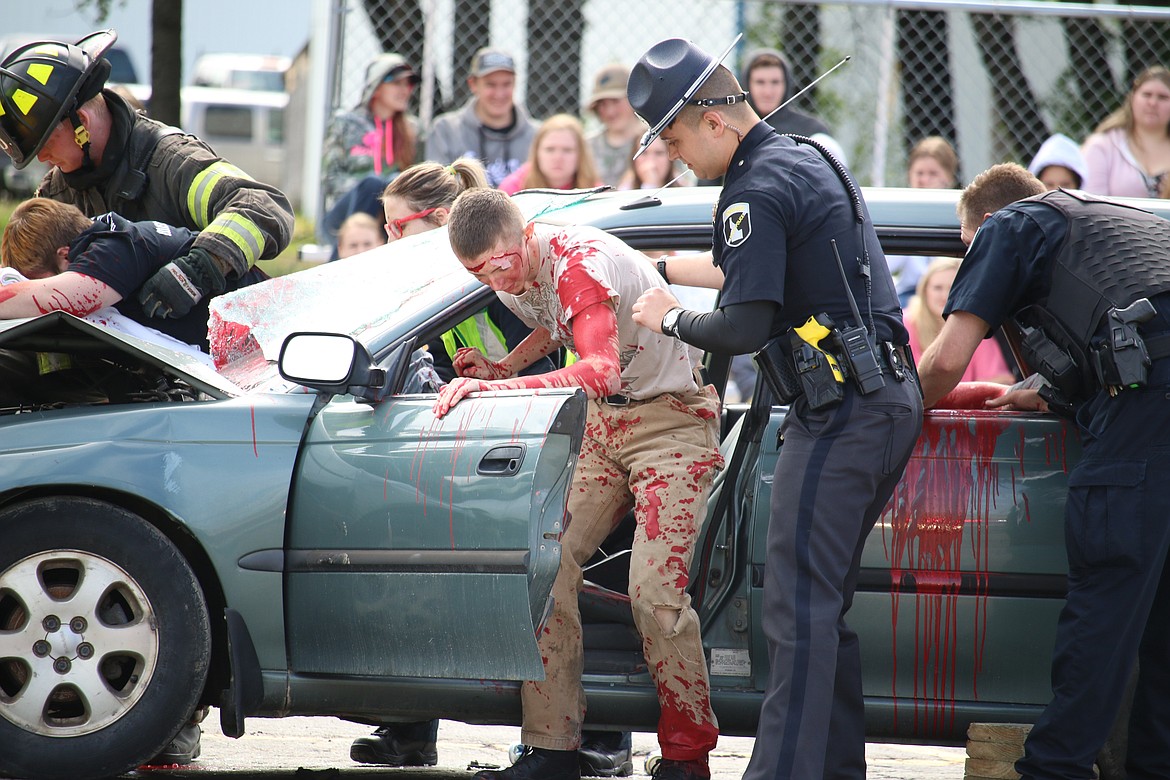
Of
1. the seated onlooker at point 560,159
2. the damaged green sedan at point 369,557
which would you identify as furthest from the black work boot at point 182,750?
the seated onlooker at point 560,159

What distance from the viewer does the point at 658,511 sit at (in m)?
3.61

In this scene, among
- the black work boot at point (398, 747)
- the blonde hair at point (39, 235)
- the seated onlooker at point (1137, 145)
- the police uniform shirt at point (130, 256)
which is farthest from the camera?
the seated onlooker at point (1137, 145)

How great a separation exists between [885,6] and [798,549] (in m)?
5.26

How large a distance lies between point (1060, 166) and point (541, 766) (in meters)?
4.16

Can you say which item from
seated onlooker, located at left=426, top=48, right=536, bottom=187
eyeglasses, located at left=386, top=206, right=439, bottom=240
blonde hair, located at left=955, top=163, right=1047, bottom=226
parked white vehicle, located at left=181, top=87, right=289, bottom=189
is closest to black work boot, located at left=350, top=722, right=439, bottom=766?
eyeglasses, located at left=386, top=206, right=439, bottom=240

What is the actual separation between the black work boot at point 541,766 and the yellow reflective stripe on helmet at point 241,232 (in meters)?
1.74

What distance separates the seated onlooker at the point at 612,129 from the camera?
24.8 feet

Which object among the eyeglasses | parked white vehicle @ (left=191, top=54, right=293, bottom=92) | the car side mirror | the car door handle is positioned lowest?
the car door handle

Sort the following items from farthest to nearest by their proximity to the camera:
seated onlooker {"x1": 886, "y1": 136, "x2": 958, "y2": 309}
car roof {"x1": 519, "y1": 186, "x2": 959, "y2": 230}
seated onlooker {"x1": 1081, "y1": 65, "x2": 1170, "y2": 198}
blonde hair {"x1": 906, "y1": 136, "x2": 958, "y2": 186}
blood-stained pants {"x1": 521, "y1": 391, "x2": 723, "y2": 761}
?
seated onlooker {"x1": 1081, "y1": 65, "x2": 1170, "y2": 198} < blonde hair {"x1": 906, "y1": 136, "x2": 958, "y2": 186} < seated onlooker {"x1": 886, "y1": 136, "x2": 958, "y2": 309} < car roof {"x1": 519, "y1": 186, "x2": 959, "y2": 230} < blood-stained pants {"x1": 521, "y1": 391, "x2": 723, "y2": 761}

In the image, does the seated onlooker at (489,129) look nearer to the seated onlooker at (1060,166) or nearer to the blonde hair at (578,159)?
the blonde hair at (578,159)

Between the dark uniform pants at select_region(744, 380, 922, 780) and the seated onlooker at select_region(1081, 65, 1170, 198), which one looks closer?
the dark uniform pants at select_region(744, 380, 922, 780)

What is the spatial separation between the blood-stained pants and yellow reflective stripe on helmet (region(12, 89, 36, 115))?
2030 mm

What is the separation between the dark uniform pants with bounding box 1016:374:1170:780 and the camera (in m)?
3.37

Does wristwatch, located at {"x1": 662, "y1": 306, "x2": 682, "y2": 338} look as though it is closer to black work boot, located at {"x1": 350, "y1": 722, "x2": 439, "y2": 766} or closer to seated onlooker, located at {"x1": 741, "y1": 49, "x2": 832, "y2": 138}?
black work boot, located at {"x1": 350, "y1": 722, "x2": 439, "y2": 766}
